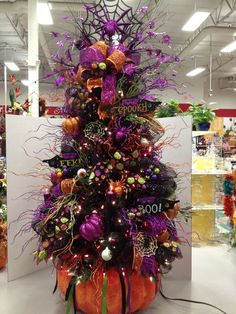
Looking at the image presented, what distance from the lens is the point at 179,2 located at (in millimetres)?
6438

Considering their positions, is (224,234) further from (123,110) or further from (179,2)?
(179,2)

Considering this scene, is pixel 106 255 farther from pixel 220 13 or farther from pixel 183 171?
pixel 220 13

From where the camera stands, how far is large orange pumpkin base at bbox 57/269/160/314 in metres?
2.13

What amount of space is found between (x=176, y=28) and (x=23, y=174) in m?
6.37

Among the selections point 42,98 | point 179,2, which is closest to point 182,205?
point 42,98

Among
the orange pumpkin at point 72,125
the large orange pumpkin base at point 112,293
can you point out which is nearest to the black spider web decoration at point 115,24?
the orange pumpkin at point 72,125

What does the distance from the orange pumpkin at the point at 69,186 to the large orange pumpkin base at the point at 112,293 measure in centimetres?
54

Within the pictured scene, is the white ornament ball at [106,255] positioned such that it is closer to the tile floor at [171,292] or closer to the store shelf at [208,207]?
the tile floor at [171,292]

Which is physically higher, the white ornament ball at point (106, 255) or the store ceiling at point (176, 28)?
the store ceiling at point (176, 28)

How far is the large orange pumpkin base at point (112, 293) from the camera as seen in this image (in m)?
2.13

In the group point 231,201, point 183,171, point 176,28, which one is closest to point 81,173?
point 183,171

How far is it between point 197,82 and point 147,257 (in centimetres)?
1200

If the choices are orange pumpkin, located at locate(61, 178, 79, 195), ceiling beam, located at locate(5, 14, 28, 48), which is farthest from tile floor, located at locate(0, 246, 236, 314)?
ceiling beam, located at locate(5, 14, 28, 48)

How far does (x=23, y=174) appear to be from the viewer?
116 inches
